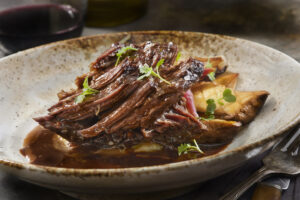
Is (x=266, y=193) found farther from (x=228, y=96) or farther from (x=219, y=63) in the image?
(x=219, y=63)

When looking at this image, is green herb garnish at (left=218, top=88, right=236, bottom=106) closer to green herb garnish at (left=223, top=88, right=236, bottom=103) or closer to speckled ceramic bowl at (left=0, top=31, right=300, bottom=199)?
green herb garnish at (left=223, top=88, right=236, bottom=103)

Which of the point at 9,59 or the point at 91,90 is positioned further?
the point at 9,59

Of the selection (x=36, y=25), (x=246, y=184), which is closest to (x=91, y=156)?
(x=246, y=184)

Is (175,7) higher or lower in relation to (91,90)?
higher

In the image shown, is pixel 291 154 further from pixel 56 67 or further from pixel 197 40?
pixel 56 67

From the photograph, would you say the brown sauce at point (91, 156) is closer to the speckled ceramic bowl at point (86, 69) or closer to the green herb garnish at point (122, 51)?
the speckled ceramic bowl at point (86, 69)

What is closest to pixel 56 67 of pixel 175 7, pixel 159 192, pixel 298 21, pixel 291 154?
pixel 159 192
